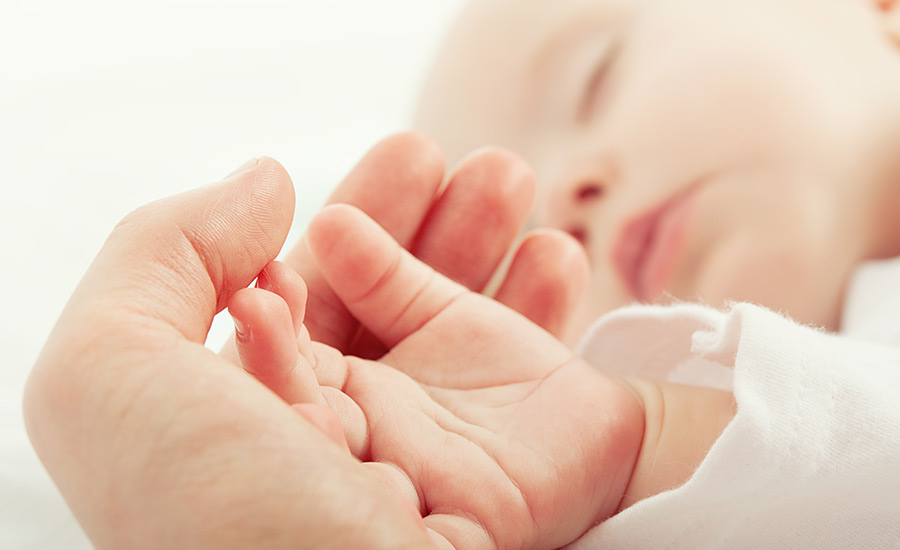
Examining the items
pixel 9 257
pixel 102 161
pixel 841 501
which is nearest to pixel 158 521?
pixel 841 501

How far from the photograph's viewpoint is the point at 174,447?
31 centimetres

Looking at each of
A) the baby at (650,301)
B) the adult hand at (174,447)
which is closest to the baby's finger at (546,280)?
the baby at (650,301)

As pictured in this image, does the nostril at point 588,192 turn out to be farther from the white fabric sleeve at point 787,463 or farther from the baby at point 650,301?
the white fabric sleeve at point 787,463

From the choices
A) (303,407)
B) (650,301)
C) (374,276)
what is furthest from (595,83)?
(303,407)

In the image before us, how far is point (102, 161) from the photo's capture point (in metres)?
0.98

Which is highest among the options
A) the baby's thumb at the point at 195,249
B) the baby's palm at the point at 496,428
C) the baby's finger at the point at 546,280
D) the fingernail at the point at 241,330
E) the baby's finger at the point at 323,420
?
the baby's thumb at the point at 195,249

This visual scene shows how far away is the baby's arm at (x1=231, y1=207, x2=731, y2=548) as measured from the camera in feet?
1.52

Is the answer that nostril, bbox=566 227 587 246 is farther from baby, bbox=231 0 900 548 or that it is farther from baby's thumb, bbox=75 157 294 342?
baby's thumb, bbox=75 157 294 342

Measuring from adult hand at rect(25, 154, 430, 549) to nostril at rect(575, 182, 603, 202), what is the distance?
1.88 ft

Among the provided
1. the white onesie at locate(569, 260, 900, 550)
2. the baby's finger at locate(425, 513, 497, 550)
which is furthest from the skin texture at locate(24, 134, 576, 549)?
the white onesie at locate(569, 260, 900, 550)

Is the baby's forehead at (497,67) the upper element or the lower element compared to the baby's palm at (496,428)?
upper

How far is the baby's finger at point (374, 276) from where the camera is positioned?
0.59 metres

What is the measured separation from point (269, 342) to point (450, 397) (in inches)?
7.5

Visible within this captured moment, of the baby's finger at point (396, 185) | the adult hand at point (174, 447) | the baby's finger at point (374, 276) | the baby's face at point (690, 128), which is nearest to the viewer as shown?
the adult hand at point (174, 447)
